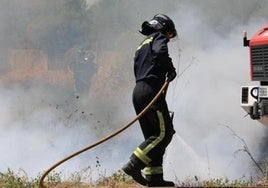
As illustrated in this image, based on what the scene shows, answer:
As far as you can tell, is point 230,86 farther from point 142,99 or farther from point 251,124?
point 142,99

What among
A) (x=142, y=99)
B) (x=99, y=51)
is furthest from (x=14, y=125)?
(x=142, y=99)

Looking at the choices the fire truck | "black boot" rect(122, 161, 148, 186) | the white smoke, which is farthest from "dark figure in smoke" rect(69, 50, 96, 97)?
"black boot" rect(122, 161, 148, 186)

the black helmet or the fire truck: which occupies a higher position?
the black helmet

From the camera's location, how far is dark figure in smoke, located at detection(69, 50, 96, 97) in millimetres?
16234

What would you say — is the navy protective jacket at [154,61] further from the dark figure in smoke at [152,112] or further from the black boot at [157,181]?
the black boot at [157,181]

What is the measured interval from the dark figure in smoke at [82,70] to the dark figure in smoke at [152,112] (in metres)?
9.90

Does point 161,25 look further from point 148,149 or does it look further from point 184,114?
point 184,114

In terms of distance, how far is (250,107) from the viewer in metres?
7.71

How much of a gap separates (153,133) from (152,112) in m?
0.22

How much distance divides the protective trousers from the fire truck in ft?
6.60

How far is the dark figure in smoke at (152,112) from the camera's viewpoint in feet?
19.1

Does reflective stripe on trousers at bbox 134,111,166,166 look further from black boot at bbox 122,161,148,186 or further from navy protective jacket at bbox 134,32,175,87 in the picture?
navy protective jacket at bbox 134,32,175,87

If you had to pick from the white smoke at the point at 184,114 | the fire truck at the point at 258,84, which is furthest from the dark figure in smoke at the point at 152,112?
the white smoke at the point at 184,114

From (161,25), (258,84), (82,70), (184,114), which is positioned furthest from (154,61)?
(82,70)
